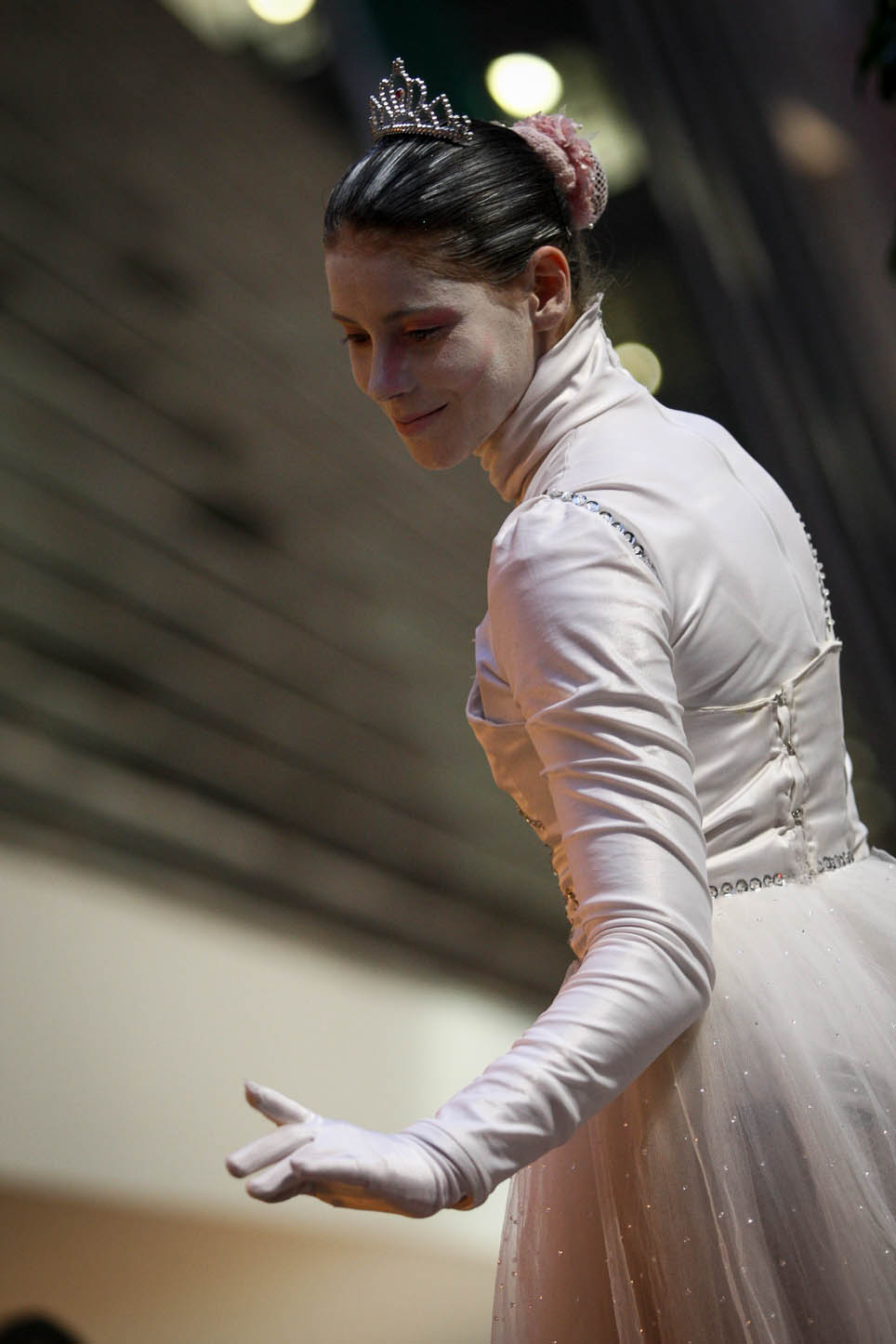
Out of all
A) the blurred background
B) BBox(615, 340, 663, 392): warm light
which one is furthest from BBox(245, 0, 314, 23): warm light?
BBox(615, 340, 663, 392): warm light

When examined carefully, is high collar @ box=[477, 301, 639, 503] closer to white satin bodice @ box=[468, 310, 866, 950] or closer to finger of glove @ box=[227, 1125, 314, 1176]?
white satin bodice @ box=[468, 310, 866, 950]

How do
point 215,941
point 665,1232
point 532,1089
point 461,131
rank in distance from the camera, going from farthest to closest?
point 215,941 < point 461,131 < point 665,1232 < point 532,1089

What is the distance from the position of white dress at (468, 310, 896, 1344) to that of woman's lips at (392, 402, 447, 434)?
80 mm

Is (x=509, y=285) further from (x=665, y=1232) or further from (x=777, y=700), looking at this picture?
(x=665, y=1232)

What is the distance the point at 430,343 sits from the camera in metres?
1.10

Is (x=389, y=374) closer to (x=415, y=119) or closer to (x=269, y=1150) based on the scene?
(x=415, y=119)

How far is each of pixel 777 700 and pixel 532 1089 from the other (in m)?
0.41

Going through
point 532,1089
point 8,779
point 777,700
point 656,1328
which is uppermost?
point 8,779

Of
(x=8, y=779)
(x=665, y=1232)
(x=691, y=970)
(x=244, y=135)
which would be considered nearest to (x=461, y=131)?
(x=691, y=970)

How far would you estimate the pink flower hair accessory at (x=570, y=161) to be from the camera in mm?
1229

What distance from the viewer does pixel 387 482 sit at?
13.1ft

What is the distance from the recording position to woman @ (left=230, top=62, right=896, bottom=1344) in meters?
0.83

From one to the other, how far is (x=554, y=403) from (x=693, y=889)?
467mm

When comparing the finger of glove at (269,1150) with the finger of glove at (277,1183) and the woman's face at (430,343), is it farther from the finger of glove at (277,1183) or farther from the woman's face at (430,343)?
the woman's face at (430,343)
